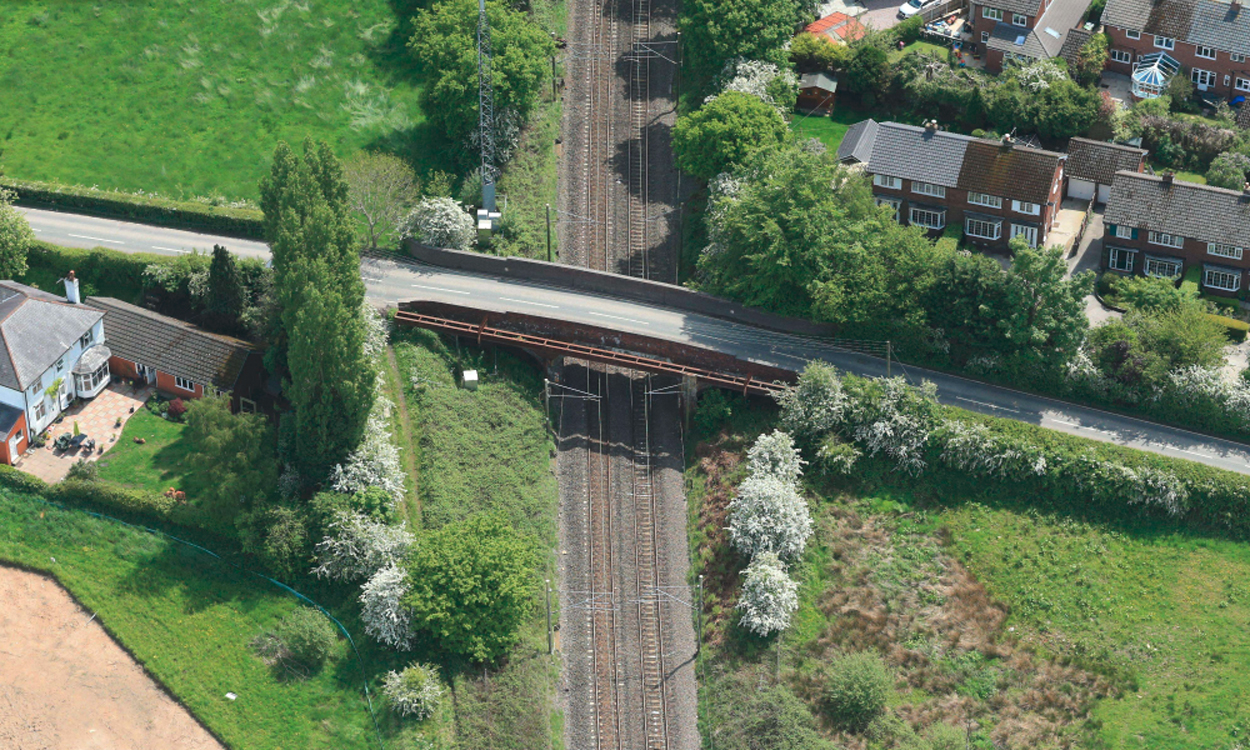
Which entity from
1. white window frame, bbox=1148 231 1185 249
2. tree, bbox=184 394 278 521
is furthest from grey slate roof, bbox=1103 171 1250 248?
tree, bbox=184 394 278 521

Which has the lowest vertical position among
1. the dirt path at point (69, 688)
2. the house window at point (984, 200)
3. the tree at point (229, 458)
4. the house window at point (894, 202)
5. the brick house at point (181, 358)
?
the dirt path at point (69, 688)

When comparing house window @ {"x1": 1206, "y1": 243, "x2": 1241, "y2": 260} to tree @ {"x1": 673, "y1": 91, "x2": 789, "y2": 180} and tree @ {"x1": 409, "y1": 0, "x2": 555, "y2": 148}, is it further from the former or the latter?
tree @ {"x1": 409, "y1": 0, "x2": 555, "y2": 148}

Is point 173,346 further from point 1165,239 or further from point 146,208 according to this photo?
point 1165,239

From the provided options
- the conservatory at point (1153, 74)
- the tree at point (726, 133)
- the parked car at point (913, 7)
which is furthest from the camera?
the parked car at point (913, 7)

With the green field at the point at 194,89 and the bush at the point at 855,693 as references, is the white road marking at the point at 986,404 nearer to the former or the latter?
the bush at the point at 855,693

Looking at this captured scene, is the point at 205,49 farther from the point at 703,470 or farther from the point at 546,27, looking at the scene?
the point at 703,470

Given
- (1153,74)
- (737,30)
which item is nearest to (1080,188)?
(1153,74)

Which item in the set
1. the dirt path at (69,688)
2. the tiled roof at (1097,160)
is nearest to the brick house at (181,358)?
the dirt path at (69,688)
